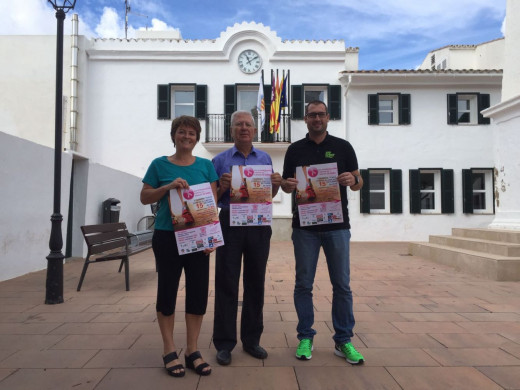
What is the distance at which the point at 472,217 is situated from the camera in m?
14.4

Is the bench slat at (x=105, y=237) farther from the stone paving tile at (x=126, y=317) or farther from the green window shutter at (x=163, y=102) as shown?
the green window shutter at (x=163, y=102)

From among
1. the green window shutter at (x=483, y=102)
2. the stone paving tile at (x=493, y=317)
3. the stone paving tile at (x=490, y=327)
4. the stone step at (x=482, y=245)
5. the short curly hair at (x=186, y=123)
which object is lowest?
the stone paving tile at (x=493, y=317)

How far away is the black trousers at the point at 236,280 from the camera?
2982 mm

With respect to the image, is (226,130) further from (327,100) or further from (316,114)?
(316,114)

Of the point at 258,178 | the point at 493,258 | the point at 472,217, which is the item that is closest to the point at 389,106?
the point at 472,217

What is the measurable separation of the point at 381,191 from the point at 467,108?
15.7ft

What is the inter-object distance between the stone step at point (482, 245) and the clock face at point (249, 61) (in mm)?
9272

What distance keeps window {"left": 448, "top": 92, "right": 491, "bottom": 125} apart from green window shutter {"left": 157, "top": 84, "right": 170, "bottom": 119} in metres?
10.8

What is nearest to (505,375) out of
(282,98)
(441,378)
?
(441,378)

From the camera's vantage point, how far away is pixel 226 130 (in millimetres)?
14391

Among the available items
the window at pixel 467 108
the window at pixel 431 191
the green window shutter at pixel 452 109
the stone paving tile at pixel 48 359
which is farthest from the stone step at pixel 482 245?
the window at pixel 467 108

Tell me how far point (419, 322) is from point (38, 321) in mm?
3965

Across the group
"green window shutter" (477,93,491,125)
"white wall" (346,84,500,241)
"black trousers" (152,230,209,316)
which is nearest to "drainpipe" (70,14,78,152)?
"white wall" (346,84,500,241)

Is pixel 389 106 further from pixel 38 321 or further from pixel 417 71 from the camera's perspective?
pixel 38 321
